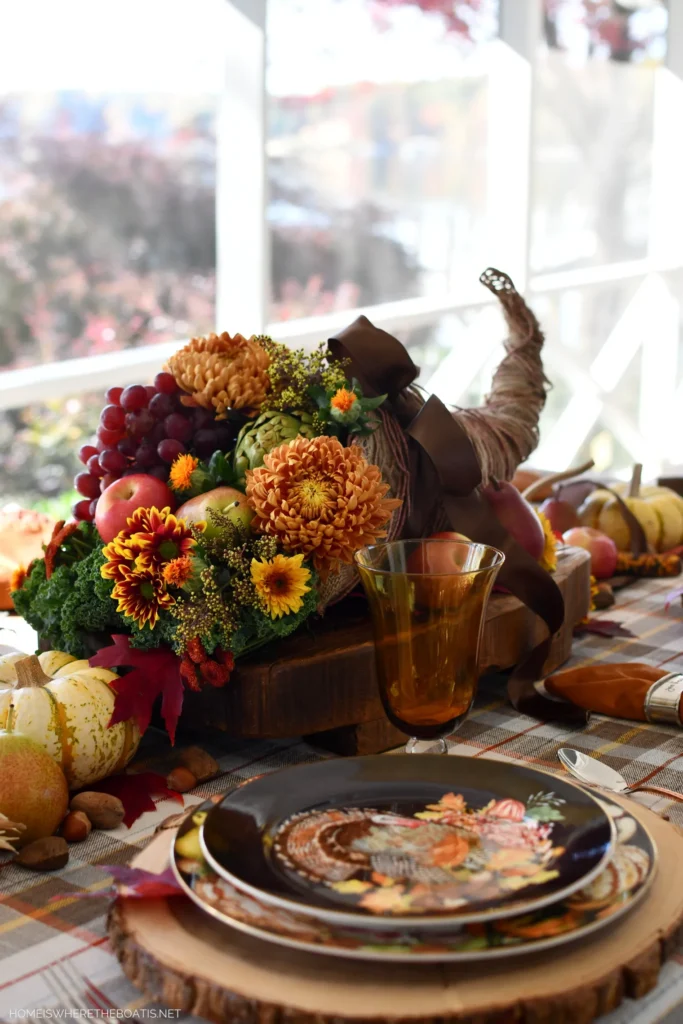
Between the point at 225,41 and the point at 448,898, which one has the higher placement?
the point at 225,41

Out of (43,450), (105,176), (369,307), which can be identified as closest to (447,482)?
(369,307)

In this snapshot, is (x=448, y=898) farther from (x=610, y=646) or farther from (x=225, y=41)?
(x=225, y=41)

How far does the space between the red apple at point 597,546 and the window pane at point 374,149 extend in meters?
2.83

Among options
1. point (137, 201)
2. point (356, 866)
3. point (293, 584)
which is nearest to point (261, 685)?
point (293, 584)

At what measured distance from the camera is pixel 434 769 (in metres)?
0.68

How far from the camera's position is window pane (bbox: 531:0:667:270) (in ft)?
15.9

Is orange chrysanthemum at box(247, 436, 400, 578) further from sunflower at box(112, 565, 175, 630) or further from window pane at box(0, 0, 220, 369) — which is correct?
window pane at box(0, 0, 220, 369)

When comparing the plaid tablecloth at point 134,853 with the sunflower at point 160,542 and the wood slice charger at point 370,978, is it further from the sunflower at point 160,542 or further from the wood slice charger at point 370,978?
the sunflower at point 160,542

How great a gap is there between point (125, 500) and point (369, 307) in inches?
119

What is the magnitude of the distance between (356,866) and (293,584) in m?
0.32

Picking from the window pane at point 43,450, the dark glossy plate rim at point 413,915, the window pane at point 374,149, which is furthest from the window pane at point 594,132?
the dark glossy plate rim at point 413,915

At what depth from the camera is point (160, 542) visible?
850 millimetres

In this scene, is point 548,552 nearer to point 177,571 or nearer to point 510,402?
point 510,402

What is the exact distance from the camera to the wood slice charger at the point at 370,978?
1.60 ft
